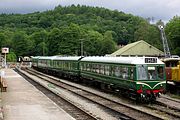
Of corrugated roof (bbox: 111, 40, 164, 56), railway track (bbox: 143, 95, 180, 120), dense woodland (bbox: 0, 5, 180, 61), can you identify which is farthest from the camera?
dense woodland (bbox: 0, 5, 180, 61)

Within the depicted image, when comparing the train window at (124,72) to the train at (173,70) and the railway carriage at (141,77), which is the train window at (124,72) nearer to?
the railway carriage at (141,77)

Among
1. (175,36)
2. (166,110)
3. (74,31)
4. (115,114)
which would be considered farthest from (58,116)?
(74,31)

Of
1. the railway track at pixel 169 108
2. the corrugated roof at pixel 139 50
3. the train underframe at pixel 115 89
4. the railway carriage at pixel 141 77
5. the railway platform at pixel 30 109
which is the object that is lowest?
the railway track at pixel 169 108

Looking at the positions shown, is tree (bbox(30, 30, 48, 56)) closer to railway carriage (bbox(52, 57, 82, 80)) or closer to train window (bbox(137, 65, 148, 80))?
railway carriage (bbox(52, 57, 82, 80))

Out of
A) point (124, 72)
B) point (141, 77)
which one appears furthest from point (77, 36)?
point (141, 77)

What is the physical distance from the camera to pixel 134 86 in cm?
2092

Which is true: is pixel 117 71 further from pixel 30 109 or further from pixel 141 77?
pixel 30 109

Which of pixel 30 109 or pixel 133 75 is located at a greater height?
pixel 133 75

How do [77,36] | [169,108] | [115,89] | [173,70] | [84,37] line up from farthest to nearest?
1. [84,37]
2. [77,36]
3. [173,70]
4. [115,89]
5. [169,108]

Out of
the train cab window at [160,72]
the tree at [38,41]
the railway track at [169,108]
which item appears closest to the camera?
the railway track at [169,108]

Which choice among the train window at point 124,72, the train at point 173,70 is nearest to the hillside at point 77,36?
the train at point 173,70

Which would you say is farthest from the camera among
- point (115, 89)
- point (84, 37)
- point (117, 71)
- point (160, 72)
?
point (84, 37)

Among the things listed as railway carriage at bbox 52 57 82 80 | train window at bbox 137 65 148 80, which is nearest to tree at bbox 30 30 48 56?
railway carriage at bbox 52 57 82 80

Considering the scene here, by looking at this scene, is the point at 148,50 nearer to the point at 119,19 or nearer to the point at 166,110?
the point at 166,110
